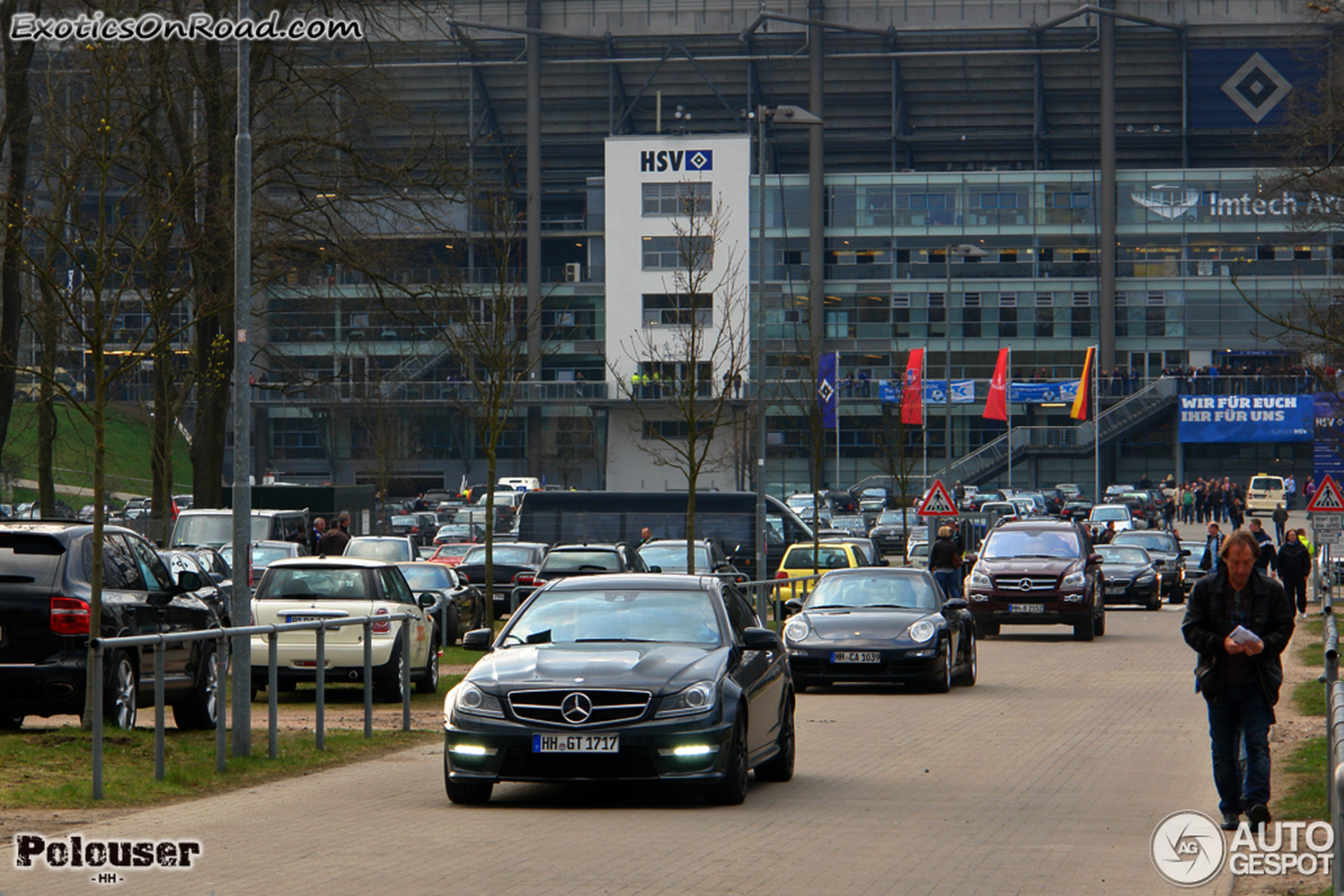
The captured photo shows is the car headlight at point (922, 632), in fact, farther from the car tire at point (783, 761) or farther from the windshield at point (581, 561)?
the windshield at point (581, 561)

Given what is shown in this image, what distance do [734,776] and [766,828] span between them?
757 millimetres

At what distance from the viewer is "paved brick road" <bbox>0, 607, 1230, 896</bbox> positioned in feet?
26.5

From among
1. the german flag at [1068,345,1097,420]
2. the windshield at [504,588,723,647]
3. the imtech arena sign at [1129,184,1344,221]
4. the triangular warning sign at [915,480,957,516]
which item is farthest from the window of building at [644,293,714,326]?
the windshield at [504,588,723,647]

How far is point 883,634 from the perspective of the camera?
1950 centimetres

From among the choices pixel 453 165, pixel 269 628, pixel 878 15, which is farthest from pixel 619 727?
pixel 878 15

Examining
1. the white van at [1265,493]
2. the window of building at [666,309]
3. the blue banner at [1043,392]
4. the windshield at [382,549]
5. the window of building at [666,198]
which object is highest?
the window of building at [666,198]

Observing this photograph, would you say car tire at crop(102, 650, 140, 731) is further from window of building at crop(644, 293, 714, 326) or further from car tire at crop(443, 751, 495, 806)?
window of building at crop(644, 293, 714, 326)

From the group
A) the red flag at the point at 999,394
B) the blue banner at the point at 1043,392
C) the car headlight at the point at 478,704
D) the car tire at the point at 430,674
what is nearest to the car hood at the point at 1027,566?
the car tire at the point at 430,674

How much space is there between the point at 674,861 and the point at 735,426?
228 feet

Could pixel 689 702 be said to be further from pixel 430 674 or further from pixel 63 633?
pixel 430 674

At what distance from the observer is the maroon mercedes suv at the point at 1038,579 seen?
2884 cm

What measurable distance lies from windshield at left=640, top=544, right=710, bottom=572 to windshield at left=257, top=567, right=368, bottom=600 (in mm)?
14587

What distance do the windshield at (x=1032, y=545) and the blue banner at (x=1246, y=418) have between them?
191 ft

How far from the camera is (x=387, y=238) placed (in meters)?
29.1
